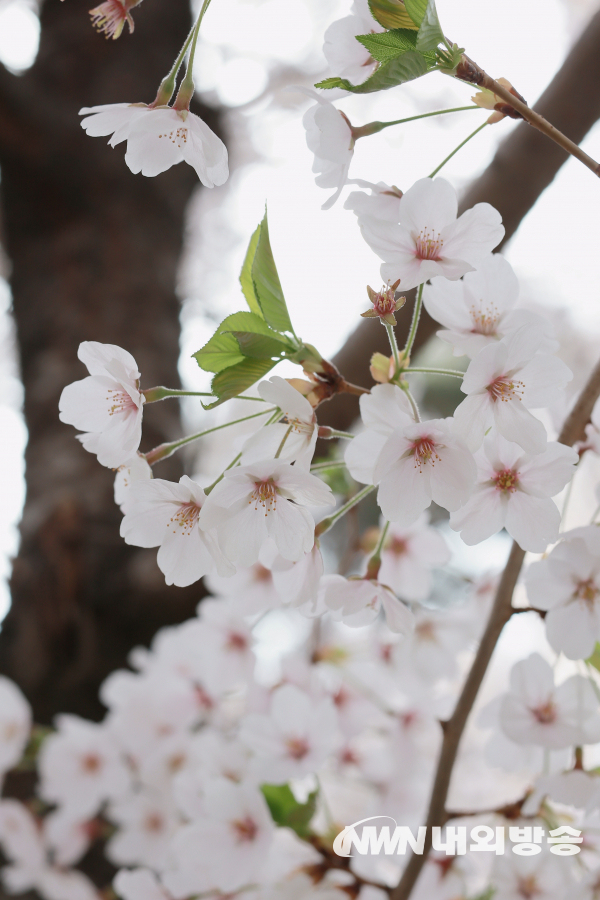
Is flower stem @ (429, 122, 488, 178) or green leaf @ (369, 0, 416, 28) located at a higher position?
green leaf @ (369, 0, 416, 28)

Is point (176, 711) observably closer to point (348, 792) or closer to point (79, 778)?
point (79, 778)

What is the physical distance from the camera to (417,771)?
1124mm

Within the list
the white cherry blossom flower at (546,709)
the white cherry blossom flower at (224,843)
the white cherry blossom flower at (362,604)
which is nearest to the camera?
the white cherry blossom flower at (362,604)

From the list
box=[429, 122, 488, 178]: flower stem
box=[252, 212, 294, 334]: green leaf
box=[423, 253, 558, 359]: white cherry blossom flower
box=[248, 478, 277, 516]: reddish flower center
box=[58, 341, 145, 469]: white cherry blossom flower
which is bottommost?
box=[58, 341, 145, 469]: white cherry blossom flower

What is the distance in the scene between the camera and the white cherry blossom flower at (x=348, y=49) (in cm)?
44

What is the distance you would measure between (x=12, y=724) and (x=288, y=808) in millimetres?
596

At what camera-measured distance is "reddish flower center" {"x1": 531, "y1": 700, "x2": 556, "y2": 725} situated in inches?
23.4

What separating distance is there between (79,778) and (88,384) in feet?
3.05

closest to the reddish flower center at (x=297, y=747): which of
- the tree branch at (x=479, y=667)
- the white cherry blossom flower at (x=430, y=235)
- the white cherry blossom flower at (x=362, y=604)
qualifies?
the tree branch at (x=479, y=667)

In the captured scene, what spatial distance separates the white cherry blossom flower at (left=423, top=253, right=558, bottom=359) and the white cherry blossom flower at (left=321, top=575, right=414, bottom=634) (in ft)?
0.61

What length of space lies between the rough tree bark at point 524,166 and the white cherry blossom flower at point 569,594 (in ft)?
1.56

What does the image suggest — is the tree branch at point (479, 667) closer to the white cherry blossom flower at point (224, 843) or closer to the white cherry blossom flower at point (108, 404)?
the white cherry blossom flower at point (224, 843)

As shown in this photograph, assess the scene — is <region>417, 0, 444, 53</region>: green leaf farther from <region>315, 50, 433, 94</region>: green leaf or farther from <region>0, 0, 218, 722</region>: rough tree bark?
<region>0, 0, 218, 722</region>: rough tree bark

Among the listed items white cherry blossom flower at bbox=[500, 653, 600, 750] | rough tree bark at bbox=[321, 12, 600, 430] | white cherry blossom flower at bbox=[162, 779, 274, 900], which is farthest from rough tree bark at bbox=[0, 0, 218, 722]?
white cherry blossom flower at bbox=[500, 653, 600, 750]
